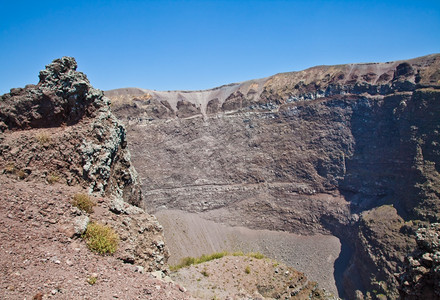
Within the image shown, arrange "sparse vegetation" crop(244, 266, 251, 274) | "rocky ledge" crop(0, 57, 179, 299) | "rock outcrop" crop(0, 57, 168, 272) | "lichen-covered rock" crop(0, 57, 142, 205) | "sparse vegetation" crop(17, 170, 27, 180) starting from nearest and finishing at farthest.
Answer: "rocky ledge" crop(0, 57, 179, 299)
"sparse vegetation" crop(17, 170, 27, 180)
"rock outcrop" crop(0, 57, 168, 272)
"lichen-covered rock" crop(0, 57, 142, 205)
"sparse vegetation" crop(244, 266, 251, 274)

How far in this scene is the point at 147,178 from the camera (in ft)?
169

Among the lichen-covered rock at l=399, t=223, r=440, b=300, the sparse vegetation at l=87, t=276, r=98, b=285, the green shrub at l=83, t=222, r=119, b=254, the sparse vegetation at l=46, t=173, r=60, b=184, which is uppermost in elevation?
the sparse vegetation at l=46, t=173, r=60, b=184

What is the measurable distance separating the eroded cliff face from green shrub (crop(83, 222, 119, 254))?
3032cm

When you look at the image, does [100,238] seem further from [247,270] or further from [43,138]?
[247,270]

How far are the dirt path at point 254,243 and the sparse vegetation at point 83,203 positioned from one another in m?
25.5

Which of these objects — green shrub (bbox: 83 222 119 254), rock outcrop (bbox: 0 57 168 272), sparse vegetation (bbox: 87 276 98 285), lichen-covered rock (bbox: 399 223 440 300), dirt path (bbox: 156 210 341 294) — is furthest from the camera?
dirt path (bbox: 156 210 341 294)

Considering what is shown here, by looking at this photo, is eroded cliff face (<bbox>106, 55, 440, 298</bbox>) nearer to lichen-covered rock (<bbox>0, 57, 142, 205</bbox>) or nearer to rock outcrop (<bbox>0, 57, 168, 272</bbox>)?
rock outcrop (<bbox>0, 57, 168, 272</bbox>)

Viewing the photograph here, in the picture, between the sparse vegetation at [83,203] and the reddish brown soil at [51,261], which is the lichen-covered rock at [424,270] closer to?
the reddish brown soil at [51,261]

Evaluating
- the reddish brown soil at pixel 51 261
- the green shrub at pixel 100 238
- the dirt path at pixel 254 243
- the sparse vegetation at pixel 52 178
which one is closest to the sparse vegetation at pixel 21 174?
the reddish brown soil at pixel 51 261

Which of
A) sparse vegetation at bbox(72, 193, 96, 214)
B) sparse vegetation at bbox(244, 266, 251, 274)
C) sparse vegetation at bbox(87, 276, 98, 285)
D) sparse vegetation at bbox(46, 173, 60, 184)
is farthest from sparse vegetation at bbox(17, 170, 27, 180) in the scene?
sparse vegetation at bbox(244, 266, 251, 274)

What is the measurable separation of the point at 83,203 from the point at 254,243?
3337cm

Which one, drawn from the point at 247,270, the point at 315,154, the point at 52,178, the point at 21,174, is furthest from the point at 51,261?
the point at 315,154

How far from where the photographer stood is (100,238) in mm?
9516

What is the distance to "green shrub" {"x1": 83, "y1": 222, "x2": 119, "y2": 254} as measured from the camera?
9.30 metres
